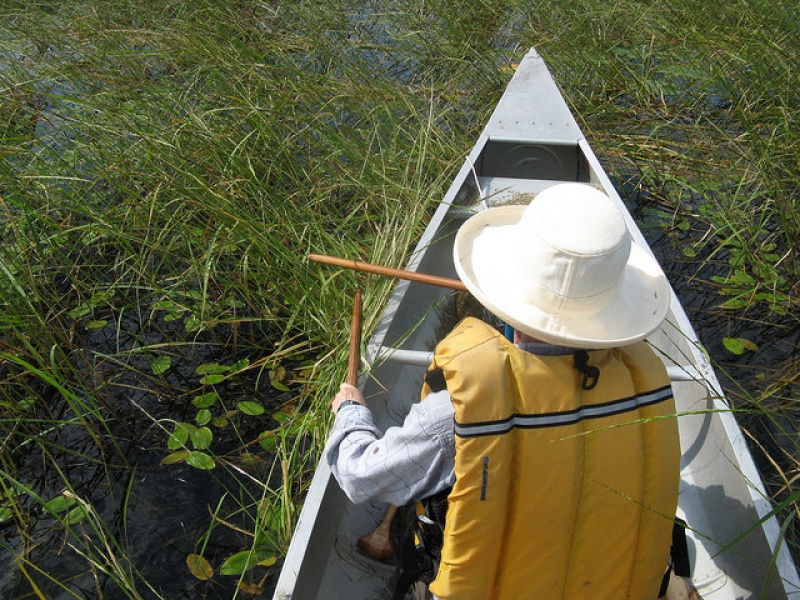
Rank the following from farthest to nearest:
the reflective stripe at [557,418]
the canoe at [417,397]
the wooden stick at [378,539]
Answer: the wooden stick at [378,539] < the canoe at [417,397] < the reflective stripe at [557,418]

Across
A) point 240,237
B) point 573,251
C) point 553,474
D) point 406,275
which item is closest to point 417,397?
point 406,275

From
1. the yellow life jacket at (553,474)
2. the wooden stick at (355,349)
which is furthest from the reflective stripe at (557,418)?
the wooden stick at (355,349)

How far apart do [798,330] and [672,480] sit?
2236 mm

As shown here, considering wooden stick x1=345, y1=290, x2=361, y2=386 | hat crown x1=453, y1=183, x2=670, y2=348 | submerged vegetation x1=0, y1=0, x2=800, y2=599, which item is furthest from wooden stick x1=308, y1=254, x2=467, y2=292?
hat crown x1=453, y1=183, x2=670, y2=348

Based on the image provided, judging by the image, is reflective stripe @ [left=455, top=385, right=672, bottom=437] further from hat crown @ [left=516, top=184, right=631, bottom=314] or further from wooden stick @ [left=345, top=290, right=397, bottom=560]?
wooden stick @ [left=345, top=290, right=397, bottom=560]

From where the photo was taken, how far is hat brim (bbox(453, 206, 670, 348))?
4.46ft

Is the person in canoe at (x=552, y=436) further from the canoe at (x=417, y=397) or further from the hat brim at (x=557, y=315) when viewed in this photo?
the canoe at (x=417, y=397)

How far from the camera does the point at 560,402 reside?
134cm

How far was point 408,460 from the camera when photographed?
56.4 inches

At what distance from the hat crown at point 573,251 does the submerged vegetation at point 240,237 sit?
53 cm

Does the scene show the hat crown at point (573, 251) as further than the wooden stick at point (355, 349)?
No

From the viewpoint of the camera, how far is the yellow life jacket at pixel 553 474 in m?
1.32

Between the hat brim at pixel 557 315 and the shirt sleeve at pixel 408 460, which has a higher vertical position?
the hat brim at pixel 557 315

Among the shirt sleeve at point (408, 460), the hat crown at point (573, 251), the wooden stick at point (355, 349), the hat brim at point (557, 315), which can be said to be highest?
the hat crown at point (573, 251)
